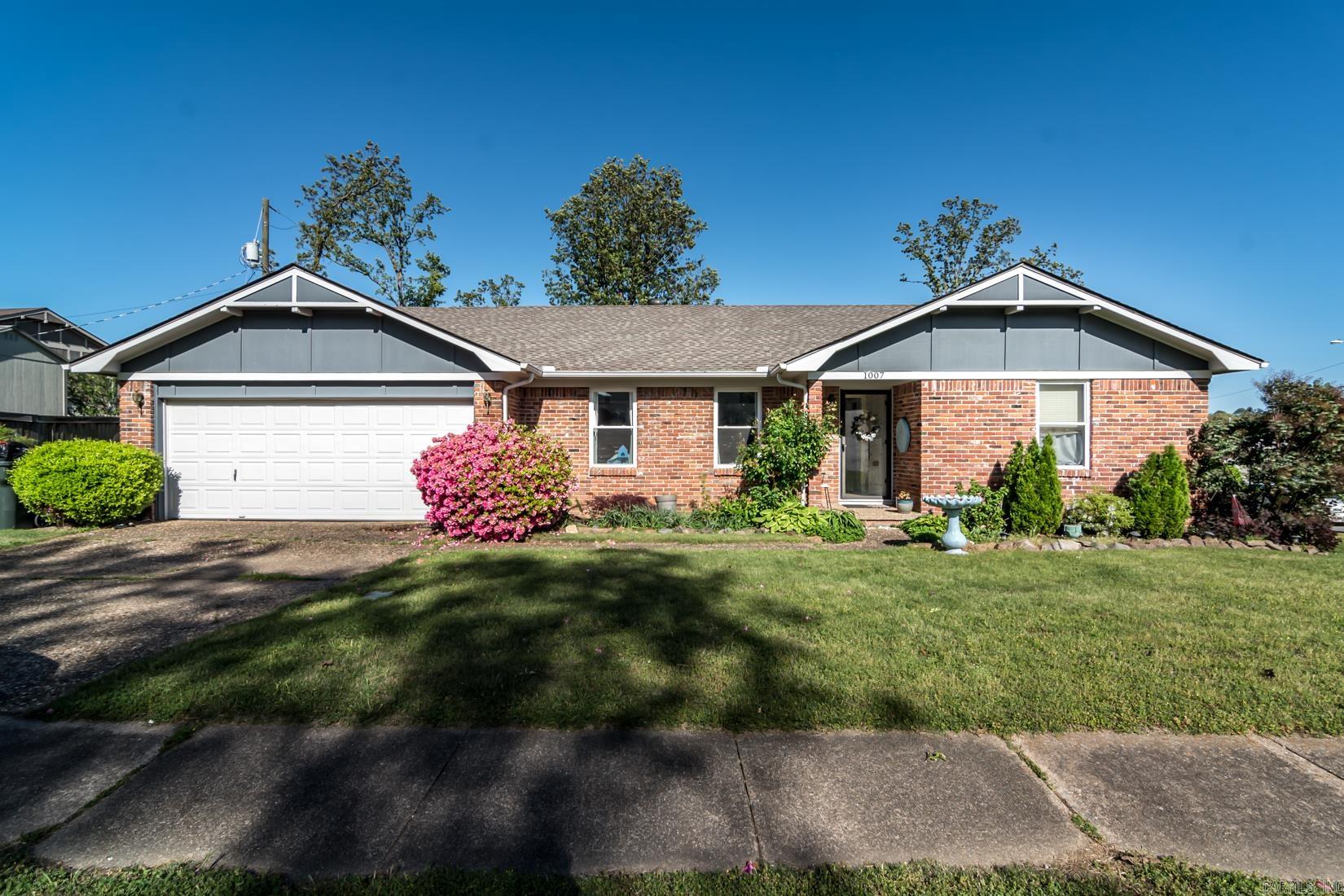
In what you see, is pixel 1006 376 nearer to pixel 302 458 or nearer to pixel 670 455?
pixel 670 455

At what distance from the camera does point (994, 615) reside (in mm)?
5457

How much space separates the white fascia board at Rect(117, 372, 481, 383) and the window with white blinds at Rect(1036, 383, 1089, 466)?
10.2 m

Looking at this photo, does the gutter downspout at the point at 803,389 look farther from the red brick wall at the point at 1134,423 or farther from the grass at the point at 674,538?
the red brick wall at the point at 1134,423

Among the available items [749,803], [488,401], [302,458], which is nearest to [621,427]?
[488,401]

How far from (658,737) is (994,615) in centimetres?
361

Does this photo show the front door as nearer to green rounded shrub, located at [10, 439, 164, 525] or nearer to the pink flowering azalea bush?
the pink flowering azalea bush

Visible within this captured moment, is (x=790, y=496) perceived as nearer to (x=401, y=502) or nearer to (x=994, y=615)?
(x=994, y=615)

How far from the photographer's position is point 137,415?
11148 mm

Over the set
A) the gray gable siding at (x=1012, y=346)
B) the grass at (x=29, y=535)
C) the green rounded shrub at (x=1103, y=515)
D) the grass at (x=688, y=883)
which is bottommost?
the grass at (x=688, y=883)

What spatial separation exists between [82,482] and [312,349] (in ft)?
13.2

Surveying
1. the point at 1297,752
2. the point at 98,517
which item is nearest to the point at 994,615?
the point at 1297,752

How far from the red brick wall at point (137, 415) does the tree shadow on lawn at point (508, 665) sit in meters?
8.03

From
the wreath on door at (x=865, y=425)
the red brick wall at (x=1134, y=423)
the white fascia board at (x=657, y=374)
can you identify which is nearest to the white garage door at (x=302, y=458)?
the white fascia board at (x=657, y=374)

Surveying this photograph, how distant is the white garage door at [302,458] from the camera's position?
444 inches
